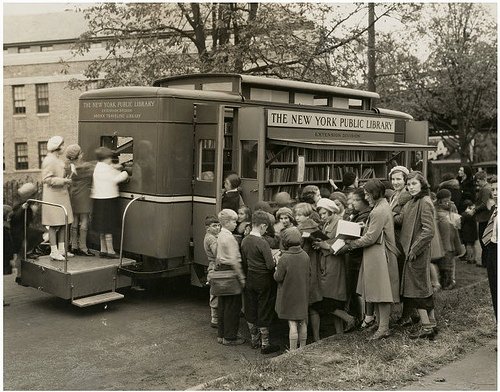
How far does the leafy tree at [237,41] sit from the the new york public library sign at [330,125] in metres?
4.28

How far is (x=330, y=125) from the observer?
10680 mm

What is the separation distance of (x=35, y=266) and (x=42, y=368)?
93.4 inches

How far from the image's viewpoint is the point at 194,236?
9.10m

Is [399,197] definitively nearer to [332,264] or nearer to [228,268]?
[332,264]

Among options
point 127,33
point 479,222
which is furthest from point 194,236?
point 127,33

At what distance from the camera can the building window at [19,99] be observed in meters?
36.5

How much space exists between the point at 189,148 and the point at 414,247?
3.72 meters

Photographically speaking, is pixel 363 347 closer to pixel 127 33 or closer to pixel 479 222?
pixel 479 222

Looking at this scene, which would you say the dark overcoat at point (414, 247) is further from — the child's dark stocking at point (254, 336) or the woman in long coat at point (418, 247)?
the child's dark stocking at point (254, 336)

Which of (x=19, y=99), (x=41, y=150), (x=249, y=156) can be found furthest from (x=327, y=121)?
(x=19, y=99)

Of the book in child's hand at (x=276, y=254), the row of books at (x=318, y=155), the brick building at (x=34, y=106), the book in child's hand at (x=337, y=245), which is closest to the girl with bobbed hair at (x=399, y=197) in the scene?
the book in child's hand at (x=337, y=245)

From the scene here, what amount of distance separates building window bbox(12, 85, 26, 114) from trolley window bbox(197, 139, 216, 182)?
3050cm

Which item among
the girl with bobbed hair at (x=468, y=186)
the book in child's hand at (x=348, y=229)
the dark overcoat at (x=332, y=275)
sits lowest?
the dark overcoat at (x=332, y=275)

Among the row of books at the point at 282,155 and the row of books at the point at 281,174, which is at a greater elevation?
the row of books at the point at 282,155
